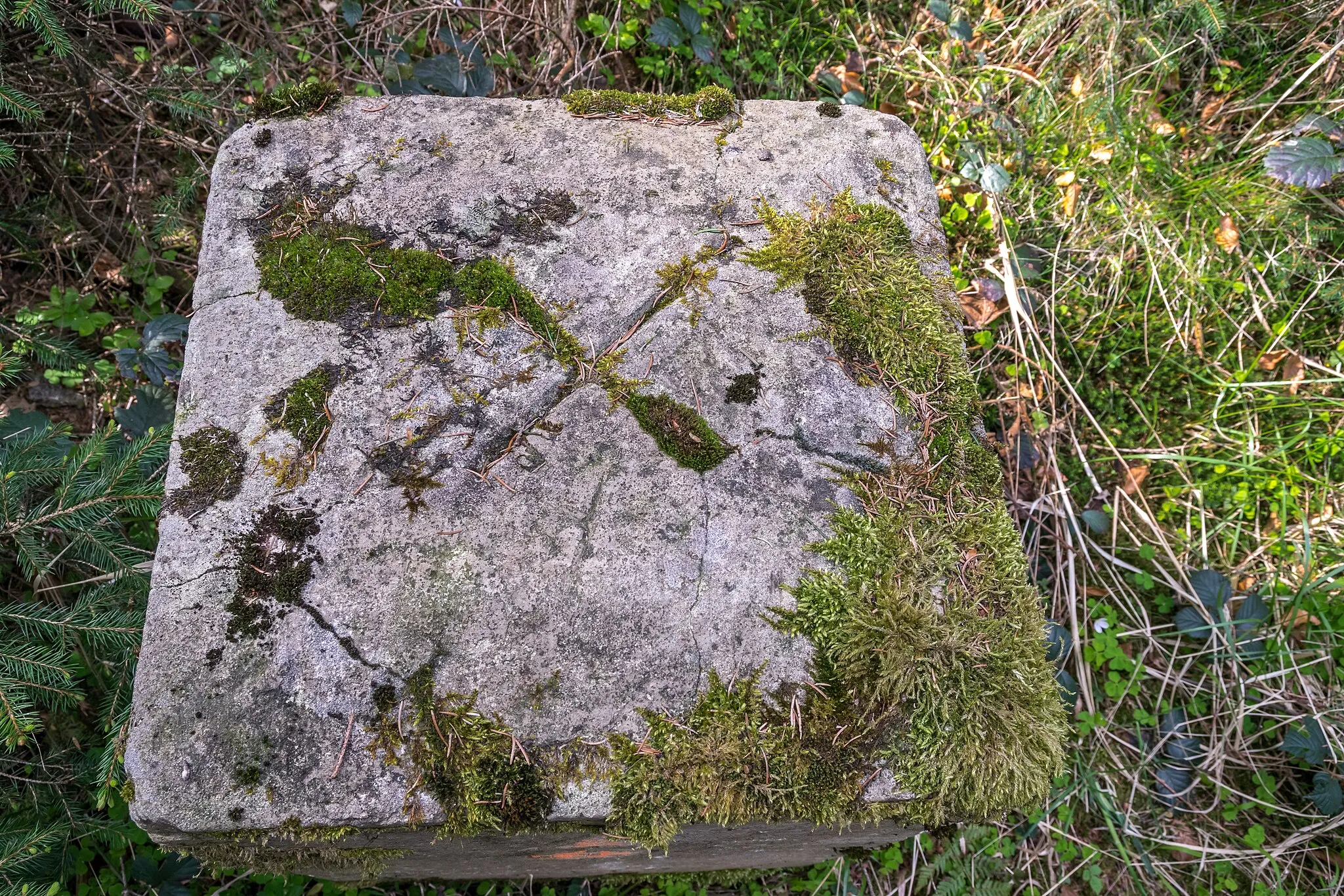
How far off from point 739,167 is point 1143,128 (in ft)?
7.50

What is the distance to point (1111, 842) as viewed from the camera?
2.76 meters

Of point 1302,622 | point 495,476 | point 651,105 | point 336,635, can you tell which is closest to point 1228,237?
point 1302,622

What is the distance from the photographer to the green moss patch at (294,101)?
2.24 metres

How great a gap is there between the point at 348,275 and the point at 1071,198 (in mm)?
3049

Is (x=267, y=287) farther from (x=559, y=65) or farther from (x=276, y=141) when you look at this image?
(x=559, y=65)

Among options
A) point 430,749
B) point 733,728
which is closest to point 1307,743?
point 733,728

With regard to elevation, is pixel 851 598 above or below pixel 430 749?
above

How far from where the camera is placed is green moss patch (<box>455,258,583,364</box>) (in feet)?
6.44

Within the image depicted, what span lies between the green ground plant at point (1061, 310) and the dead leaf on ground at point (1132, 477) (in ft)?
0.05

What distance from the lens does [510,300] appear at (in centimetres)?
201

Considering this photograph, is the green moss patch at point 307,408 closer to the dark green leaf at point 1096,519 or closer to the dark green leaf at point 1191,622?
the dark green leaf at point 1096,519

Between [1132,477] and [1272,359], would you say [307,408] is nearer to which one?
[1132,477]

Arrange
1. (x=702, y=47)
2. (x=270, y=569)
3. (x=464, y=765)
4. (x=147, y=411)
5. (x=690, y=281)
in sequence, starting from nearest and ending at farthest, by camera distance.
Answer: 1. (x=464, y=765)
2. (x=270, y=569)
3. (x=690, y=281)
4. (x=147, y=411)
5. (x=702, y=47)

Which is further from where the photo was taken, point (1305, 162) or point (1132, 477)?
point (1132, 477)
